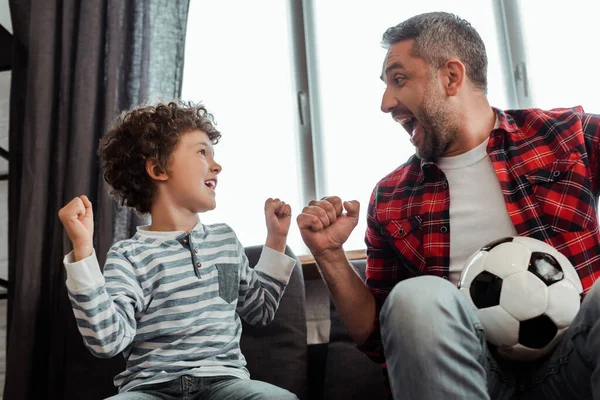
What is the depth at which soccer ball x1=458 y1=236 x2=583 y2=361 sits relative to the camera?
102cm

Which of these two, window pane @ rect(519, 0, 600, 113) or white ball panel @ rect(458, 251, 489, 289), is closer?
white ball panel @ rect(458, 251, 489, 289)

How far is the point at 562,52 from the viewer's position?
2.23m

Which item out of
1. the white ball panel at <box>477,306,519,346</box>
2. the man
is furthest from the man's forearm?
the white ball panel at <box>477,306,519,346</box>

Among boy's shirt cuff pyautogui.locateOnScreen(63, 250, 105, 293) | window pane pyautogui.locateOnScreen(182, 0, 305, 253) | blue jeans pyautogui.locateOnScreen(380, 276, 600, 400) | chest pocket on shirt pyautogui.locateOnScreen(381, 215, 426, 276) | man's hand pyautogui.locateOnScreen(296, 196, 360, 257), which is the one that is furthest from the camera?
window pane pyautogui.locateOnScreen(182, 0, 305, 253)

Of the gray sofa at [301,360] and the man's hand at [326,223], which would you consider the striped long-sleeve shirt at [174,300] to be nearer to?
the gray sofa at [301,360]

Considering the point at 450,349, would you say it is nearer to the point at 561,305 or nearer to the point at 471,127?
the point at 561,305

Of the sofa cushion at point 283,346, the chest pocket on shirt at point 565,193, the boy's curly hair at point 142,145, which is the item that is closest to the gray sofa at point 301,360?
the sofa cushion at point 283,346

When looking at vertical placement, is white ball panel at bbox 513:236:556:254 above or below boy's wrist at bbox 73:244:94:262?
below

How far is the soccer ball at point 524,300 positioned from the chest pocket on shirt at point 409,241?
345mm

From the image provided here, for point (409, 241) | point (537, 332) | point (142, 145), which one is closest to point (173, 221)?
point (142, 145)

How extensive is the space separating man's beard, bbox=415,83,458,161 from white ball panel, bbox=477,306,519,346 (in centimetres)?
54

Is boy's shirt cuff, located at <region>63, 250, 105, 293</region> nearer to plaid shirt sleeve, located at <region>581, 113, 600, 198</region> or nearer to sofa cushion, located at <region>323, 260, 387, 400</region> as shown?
sofa cushion, located at <region>323, 260, 387, 400</region>

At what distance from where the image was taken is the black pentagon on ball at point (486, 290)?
1.04 m

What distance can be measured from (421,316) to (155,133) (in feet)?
3.23
